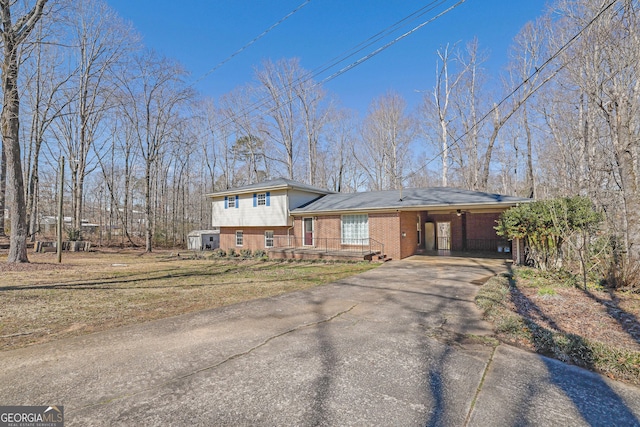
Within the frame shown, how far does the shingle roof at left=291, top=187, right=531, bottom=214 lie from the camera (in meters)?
12.2

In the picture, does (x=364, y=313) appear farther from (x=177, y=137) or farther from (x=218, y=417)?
(x=177, y=137)

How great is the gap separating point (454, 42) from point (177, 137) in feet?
81.6

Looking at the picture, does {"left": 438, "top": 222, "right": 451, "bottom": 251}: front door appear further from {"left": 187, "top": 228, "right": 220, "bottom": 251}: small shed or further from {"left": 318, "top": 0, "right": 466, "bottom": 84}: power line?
{"left": 187, "top": 228, "right": 220, "bottom": 251}: small shed

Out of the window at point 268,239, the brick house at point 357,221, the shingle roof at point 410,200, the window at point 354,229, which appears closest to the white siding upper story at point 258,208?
the brick house at point 357,221

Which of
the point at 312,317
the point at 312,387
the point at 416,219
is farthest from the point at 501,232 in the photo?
the point at 312,387

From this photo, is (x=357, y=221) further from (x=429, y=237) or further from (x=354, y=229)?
(x=429, y=237)

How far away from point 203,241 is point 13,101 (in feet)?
51.3

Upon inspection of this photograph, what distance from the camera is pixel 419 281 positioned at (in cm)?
850

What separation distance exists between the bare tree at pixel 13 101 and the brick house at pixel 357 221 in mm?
10341

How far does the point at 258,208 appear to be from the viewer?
1870 centimetres

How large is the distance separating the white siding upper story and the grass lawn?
7.52 metres

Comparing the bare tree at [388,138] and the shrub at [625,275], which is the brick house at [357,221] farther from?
the bare tree at [388,138]

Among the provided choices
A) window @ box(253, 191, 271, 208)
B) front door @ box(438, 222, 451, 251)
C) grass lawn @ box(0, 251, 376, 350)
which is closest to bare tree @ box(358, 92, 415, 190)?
front door @ box(438, 222, 451, 251)

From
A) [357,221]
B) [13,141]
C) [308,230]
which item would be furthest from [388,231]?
[13,141]
